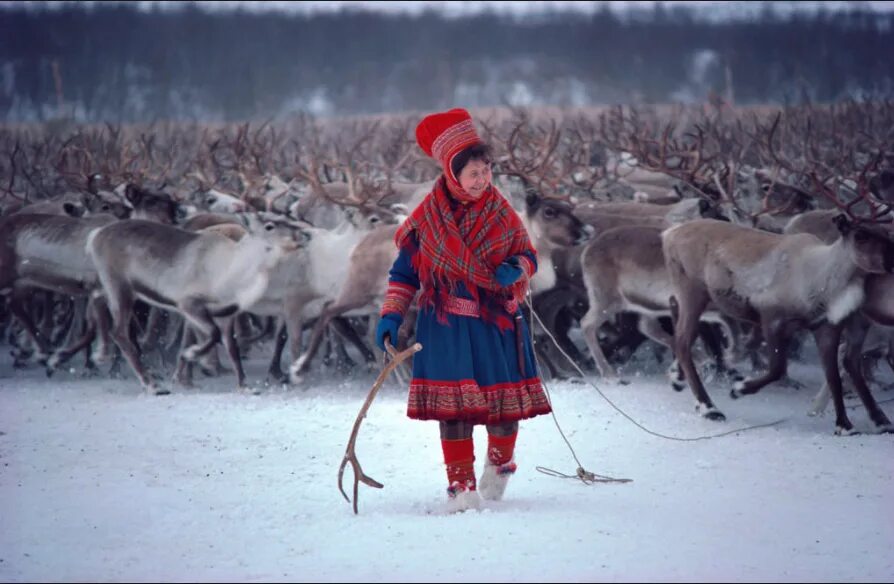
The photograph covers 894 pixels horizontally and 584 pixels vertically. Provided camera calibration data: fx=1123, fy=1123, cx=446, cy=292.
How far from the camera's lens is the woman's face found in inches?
160

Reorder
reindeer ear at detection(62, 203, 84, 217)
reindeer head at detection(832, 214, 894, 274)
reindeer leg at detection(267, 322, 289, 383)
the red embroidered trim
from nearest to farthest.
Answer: the red embroidered trim
reindeer head at detection(832, 214, 894, 274)
reindeer leg at detection(267, 322, 289, 383)
reindeer ear at detection(62, 203, 84, 217)

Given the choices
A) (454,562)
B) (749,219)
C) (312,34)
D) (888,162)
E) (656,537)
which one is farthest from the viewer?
(312,34)

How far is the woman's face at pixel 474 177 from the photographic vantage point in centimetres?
407

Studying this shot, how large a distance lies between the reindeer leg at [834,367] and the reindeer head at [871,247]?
38 centimetres

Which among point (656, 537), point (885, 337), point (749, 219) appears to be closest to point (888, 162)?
point (749, 219)

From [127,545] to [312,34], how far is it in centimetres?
4597

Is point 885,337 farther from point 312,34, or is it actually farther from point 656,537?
point 312,34

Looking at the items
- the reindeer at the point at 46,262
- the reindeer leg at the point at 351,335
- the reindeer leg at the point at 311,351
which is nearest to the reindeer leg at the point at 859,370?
the reindeer leg at the point at 311,351

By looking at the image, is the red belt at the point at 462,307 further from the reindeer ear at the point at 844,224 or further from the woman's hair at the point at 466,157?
the reindeer ear at the point at 844,224

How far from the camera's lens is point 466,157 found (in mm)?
4074

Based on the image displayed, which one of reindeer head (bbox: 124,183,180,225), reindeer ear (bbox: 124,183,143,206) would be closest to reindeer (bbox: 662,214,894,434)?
reindeer head (bbox: 124,183,180,225)

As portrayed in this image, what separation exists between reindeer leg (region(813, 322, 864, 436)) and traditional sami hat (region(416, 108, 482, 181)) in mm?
3059

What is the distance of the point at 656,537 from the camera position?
3787 mm

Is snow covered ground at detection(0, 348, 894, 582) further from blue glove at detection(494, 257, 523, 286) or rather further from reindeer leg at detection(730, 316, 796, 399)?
blue glove at detection(494, 257, 523, 286)
